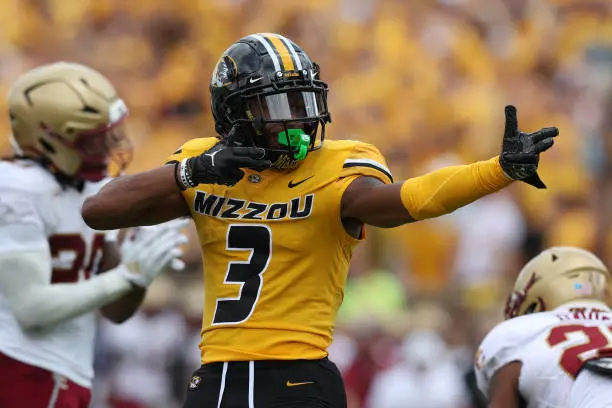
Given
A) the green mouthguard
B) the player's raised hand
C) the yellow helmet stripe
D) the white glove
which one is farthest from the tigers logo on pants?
the white glove

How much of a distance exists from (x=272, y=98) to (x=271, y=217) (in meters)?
0.37

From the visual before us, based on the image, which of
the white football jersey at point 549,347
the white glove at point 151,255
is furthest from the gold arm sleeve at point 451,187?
the white glove at point 151,255

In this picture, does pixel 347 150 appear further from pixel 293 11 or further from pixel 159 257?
pixel 293 11

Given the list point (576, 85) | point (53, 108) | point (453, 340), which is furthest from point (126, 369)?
point (53, 108)

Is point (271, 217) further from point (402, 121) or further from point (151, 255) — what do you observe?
point (402, 121)

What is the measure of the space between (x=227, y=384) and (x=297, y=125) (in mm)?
828

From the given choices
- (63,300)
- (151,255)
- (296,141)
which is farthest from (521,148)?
(63,300)

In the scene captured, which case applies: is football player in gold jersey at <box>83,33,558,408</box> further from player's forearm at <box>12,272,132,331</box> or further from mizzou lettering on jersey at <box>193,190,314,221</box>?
player's forearm at <box>12,272,132,331</box>

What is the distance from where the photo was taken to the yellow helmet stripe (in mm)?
3926

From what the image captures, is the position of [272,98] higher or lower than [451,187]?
higher

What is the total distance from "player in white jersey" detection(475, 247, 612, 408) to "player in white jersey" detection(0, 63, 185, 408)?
1.40 meters

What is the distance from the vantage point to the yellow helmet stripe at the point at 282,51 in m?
3.93

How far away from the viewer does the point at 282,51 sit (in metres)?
3.96

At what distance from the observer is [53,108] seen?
5285 mm
